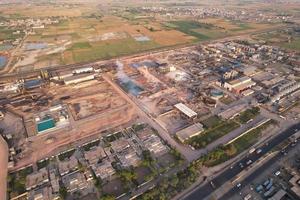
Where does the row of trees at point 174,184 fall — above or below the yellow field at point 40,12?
below

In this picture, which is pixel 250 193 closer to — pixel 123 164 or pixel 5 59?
pixel 123 164

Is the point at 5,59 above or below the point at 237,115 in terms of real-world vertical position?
above

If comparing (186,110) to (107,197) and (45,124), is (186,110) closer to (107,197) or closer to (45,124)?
(107,197)

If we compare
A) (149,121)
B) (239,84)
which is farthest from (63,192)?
(239,84)

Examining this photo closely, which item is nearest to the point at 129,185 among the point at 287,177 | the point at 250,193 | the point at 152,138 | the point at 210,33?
the point at 152,138

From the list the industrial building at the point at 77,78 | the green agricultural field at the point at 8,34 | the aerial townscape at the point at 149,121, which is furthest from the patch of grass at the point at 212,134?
the green agricultural field at the point at 8,34

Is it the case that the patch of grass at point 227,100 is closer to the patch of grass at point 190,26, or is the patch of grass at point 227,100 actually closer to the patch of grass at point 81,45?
the patch of grass at point 190,26

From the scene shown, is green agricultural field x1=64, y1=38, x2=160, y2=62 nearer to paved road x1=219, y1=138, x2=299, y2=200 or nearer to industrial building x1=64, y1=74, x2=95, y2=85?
industrial building x1=64, y1=74, x2=95, y2=85
